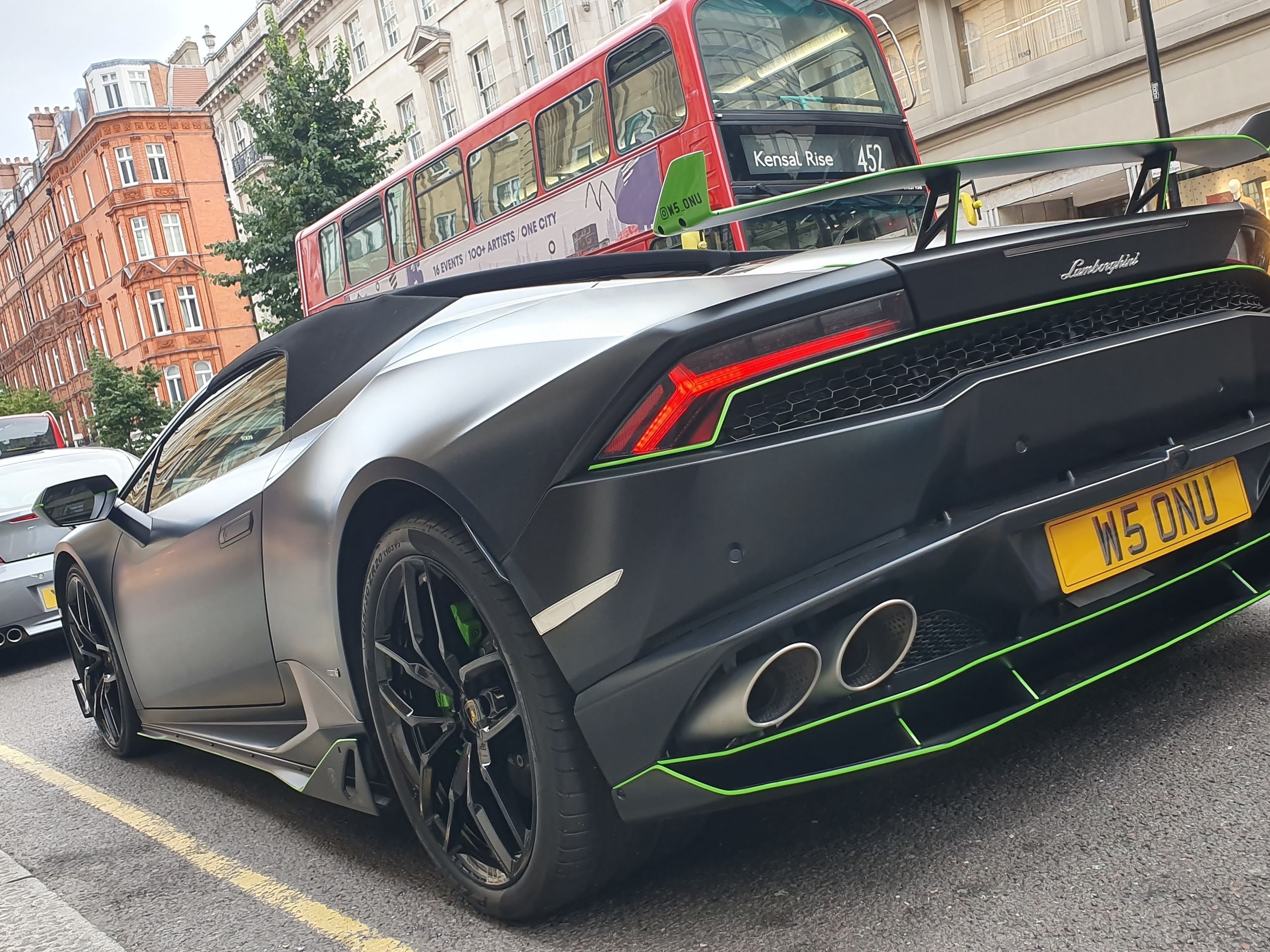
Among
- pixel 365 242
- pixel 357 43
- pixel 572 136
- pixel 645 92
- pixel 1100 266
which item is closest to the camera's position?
pixel 1100 266

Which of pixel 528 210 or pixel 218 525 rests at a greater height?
pixel 528 210

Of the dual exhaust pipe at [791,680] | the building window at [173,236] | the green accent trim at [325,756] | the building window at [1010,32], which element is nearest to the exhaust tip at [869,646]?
the dual exhaust pipe at [791,680]

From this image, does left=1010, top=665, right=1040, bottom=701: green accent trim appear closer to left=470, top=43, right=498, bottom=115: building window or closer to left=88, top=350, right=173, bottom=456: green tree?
left=470, top=43, right=498, bottom=115: building window

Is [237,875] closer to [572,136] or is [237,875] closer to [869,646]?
[869,646]

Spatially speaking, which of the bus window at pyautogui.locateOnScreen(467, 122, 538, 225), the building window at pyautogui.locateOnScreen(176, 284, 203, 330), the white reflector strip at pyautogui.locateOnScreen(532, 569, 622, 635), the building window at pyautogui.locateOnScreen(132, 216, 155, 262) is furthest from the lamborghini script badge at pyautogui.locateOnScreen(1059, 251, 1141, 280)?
the building window at pyautogui.locateOnScreen(132, 216, 155, 262)

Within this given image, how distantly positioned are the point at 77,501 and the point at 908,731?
3.19 meters

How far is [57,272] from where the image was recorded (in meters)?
66.6

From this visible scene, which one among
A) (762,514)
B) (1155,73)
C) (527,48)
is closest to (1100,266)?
(762,514)

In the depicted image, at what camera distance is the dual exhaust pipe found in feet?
6.34

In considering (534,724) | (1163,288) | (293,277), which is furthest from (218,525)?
(293,277)

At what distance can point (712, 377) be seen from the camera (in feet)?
6.54

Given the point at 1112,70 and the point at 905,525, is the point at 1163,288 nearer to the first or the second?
the point at 905,525

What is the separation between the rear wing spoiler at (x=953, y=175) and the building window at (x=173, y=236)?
186 feet

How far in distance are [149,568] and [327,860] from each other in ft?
3.85
